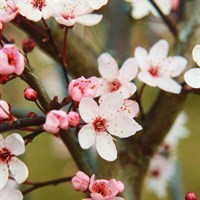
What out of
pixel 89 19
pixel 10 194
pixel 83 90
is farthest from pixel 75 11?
pixel 10 194

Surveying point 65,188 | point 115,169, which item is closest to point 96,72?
point 115,169

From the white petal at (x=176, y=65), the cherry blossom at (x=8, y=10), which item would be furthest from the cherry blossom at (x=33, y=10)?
the white petal at (x=176, y=65)

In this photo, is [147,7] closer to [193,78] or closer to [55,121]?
[193,78]

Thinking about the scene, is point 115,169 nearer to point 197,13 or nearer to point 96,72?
point 96,72

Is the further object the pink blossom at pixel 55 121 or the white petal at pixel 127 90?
the white petal at pixel 127 90

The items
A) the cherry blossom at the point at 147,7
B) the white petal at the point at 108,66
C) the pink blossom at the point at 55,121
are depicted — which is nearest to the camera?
the pink blossom at the point at 55,121

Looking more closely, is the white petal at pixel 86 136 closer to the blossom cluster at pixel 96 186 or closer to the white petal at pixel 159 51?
the blossom cluster at pixel 96 186
